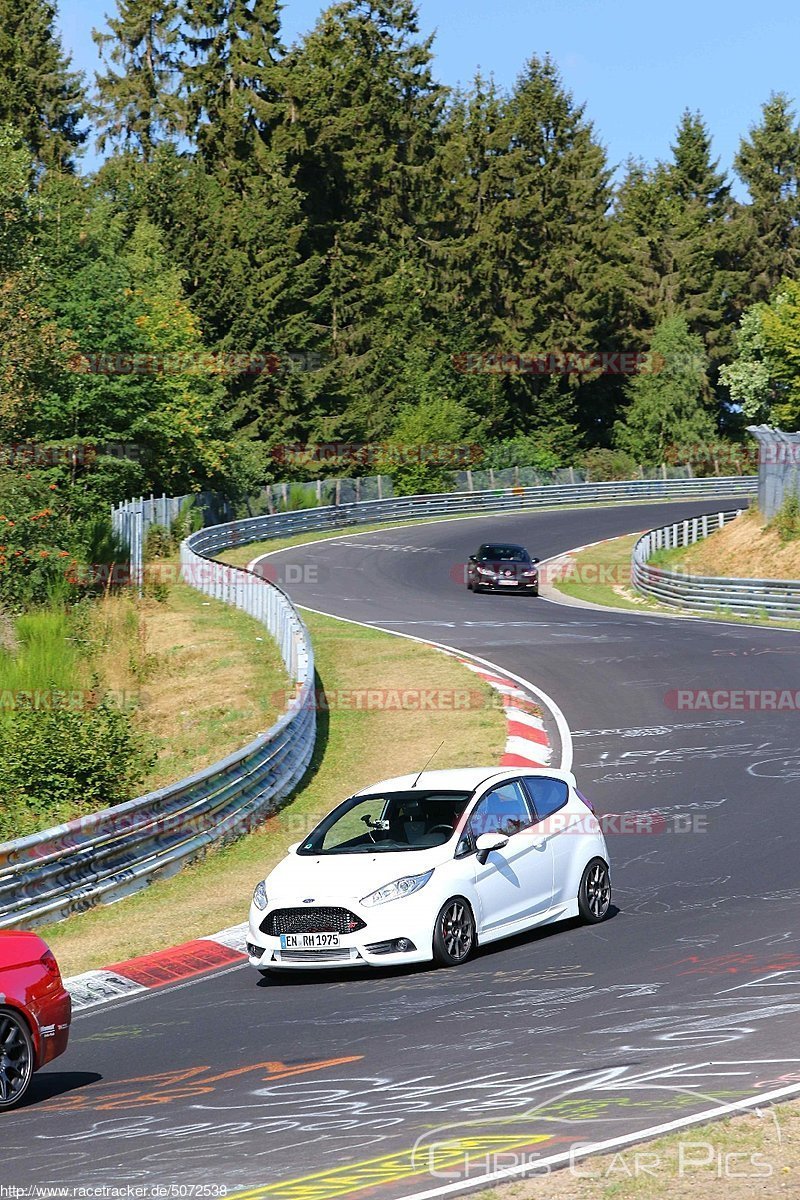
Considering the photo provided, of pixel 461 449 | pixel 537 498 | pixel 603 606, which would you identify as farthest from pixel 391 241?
pixel 603 606

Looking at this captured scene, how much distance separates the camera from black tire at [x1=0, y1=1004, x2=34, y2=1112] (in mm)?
9094

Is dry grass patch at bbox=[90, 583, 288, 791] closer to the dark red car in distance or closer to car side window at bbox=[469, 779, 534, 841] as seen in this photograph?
the dark red car in distance

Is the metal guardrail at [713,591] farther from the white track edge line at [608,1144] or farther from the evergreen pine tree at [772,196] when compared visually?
the evergreen pine tree at [772,196]

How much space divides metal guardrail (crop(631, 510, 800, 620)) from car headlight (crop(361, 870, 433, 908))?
27299 mm

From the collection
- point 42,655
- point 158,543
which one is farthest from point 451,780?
point 158,543

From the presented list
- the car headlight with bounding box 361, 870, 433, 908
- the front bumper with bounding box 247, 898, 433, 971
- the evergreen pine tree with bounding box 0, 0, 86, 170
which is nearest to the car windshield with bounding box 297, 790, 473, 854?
the car headlight with bounding box 361, 870, 433, 908

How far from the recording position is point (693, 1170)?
7.02 metres

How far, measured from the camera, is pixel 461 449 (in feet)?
265

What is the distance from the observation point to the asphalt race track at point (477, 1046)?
25.1 feet

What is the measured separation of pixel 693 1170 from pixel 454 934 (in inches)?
222

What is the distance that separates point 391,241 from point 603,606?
6066 cm

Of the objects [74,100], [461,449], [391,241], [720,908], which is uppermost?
[74,100]

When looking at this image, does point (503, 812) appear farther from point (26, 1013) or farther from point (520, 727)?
point (520, 727)

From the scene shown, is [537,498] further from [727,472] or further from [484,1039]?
[484,1039]
